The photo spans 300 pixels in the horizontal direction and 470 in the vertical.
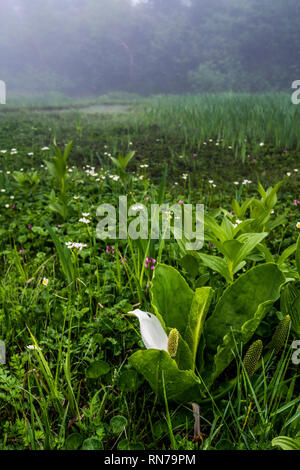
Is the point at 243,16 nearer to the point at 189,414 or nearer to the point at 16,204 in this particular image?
the point at 16,204

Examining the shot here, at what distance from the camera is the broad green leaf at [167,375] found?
0.65 m

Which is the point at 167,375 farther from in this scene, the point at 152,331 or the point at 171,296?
the point at 171,296

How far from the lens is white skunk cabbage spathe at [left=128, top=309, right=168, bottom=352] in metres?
0.67

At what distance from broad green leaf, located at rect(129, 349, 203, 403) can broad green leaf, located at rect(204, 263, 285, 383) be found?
8 cm

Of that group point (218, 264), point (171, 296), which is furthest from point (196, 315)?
point (218, 264)

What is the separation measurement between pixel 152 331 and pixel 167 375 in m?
0.09

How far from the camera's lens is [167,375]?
0.67 metres

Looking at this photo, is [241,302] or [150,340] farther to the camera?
[241,302]

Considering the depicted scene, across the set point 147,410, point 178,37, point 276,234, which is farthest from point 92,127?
point 178,37

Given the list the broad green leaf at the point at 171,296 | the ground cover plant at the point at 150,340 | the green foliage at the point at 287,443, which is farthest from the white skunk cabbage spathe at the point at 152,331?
the green foliage at the point at 287,443

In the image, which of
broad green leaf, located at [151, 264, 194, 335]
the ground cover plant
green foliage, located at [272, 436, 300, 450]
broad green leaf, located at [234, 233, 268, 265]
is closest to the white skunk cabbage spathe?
the ground cover plant

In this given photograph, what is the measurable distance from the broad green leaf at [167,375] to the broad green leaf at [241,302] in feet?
0.28

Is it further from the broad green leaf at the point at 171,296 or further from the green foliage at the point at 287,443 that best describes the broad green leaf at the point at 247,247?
the green foliage at the point at 287,443
